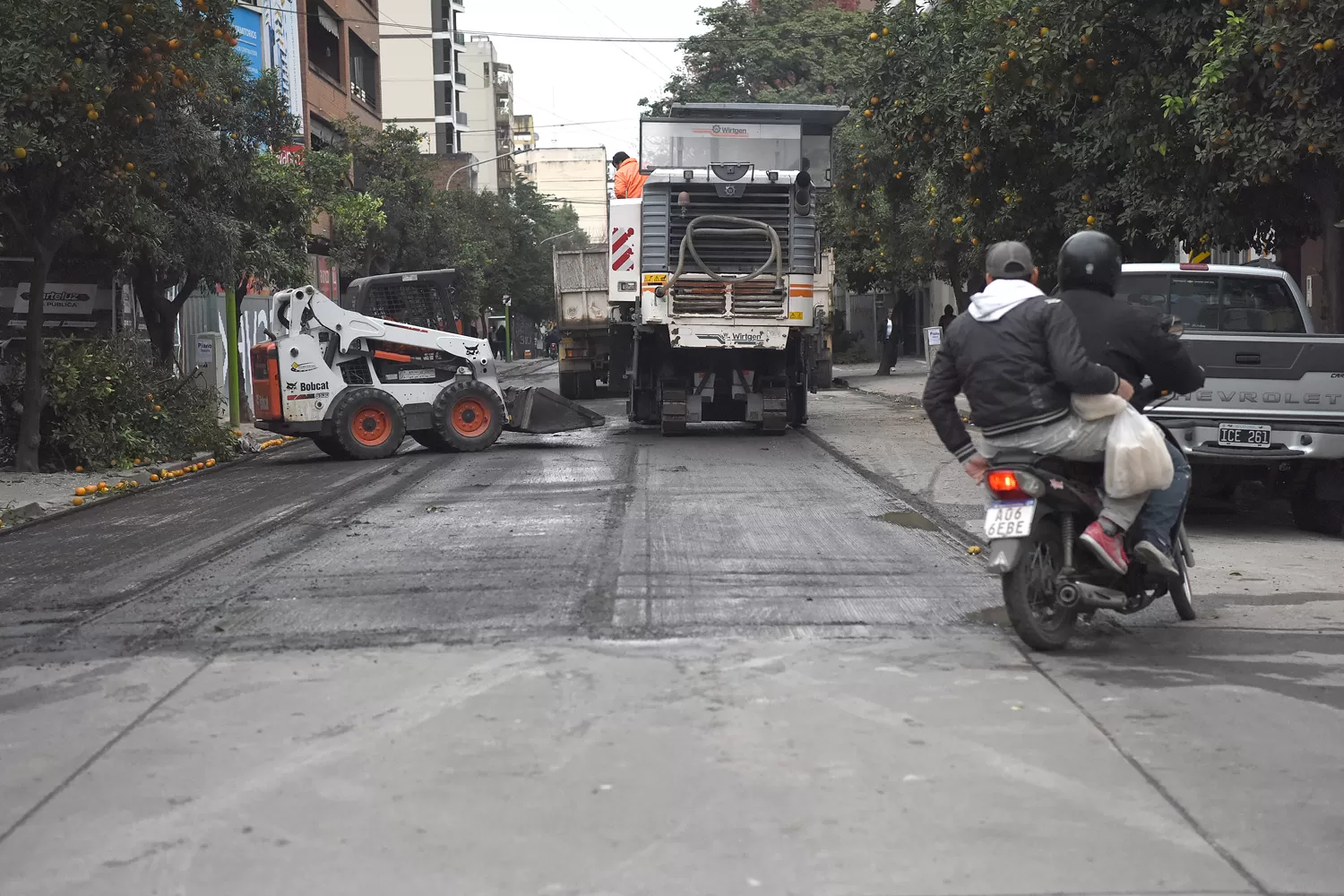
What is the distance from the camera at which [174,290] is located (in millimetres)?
26594

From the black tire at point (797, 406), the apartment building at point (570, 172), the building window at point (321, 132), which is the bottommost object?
the black tire at point (797, 406)

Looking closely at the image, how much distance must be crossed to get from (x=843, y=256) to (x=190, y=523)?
30.5 metres

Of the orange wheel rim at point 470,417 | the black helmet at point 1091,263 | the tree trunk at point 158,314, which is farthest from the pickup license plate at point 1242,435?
the tree trunk at point 158,314

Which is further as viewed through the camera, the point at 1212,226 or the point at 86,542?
the point at 1212,226

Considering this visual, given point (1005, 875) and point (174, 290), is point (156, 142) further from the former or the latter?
point (1005, 875)

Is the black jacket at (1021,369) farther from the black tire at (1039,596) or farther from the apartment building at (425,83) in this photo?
the apartment building at (425,83)

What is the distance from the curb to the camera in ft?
43.2

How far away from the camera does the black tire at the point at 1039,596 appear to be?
6402 mm

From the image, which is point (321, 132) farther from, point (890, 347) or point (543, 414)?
point (543, 414)

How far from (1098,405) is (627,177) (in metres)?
14.9


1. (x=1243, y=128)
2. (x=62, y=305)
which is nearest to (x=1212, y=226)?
(x=1243, y=128)

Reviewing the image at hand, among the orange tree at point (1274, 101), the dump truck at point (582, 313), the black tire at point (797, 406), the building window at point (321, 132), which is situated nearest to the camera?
the orange tree at point (1274, 101)

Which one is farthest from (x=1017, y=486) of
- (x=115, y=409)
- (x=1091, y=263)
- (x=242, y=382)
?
(x=242, y=382)

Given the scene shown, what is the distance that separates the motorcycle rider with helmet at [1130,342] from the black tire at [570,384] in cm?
2365
